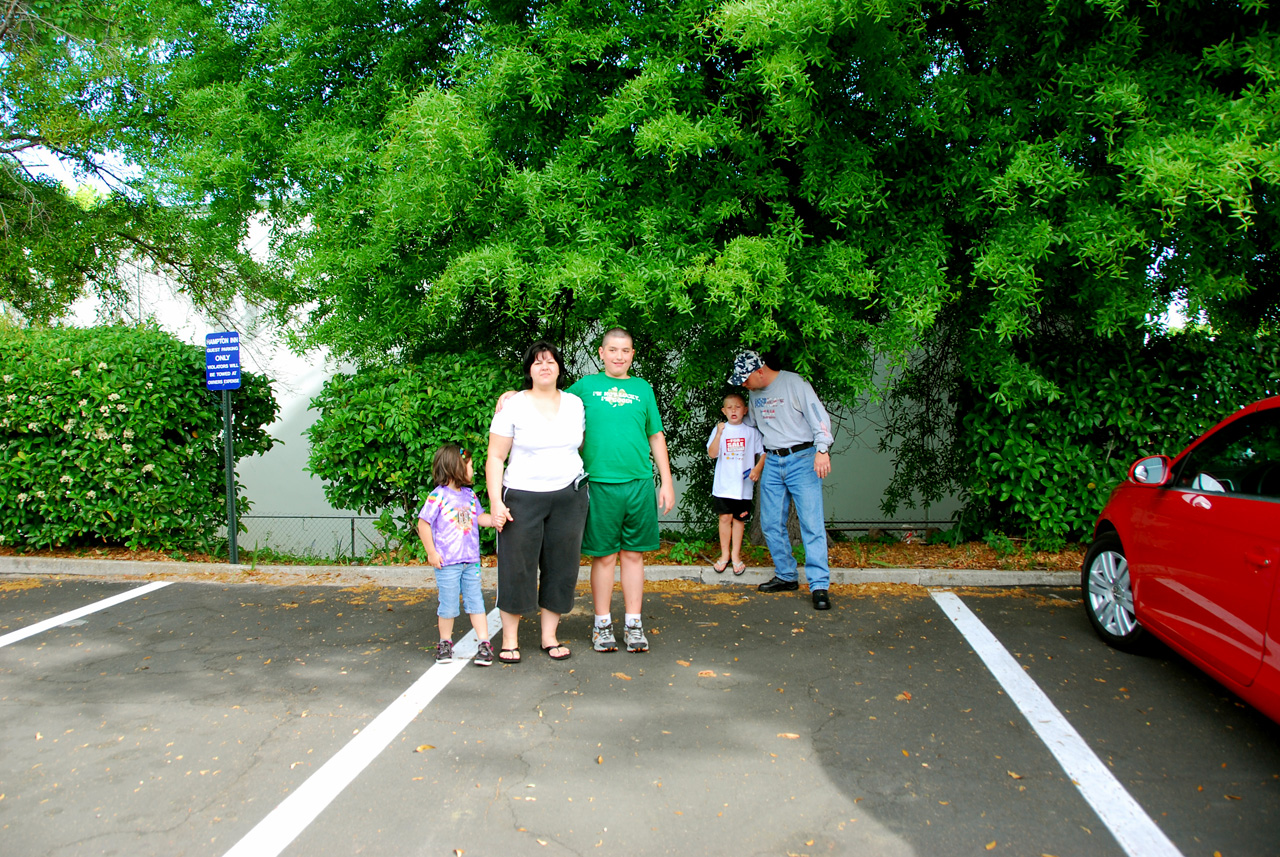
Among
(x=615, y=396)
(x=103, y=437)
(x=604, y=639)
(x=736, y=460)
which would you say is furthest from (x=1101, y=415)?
(x=103, y=437)

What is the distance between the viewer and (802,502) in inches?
215

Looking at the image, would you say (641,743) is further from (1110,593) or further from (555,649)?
(1110,593)

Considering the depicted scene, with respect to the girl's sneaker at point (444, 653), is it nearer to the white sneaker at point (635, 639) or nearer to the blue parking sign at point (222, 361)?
the white sneaker at point (635, 639)

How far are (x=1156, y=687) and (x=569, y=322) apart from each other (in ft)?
16.2

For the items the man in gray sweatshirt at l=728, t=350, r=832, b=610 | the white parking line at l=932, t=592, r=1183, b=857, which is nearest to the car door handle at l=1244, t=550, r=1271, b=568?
the white parking line at l=932, t=592, r=1183, b=857

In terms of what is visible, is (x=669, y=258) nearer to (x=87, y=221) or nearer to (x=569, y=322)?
(x=569, y=322)

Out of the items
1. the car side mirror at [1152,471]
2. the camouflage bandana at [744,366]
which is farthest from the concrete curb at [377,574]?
the car side mirror at [1152,471]

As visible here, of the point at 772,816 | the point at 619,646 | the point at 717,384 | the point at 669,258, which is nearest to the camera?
the point at 772,816

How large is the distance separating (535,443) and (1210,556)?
10.4 feet

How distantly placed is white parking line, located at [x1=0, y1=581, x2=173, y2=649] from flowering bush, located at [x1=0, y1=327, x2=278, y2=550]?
0.94m

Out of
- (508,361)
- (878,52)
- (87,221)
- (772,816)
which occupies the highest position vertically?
(87,221)

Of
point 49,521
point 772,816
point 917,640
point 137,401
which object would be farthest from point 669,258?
point 49,521

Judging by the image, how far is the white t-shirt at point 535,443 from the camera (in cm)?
423

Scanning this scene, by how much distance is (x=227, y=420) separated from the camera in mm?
6848
